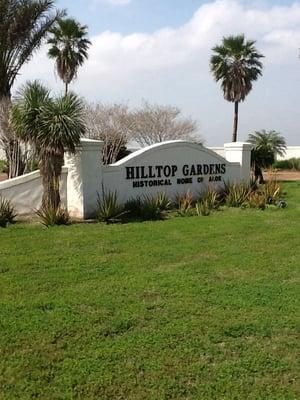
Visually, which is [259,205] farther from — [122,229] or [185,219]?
[122,229]

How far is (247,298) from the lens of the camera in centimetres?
616

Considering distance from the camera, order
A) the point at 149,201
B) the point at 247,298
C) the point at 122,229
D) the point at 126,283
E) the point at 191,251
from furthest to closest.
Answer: the point at 149,201 → the point at 122,229 → the point at 191,251 → the point at 126,283 → the point at 247,298

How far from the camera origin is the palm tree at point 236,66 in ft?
120

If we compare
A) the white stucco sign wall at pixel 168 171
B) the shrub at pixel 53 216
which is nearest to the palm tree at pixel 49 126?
the shrub at pixel 53 216

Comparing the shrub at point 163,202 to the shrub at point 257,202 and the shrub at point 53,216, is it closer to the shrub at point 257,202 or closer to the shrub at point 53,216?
the shrub at point 257,202

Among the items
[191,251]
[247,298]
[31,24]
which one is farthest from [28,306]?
[31,24]

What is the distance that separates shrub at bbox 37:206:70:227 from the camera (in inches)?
443

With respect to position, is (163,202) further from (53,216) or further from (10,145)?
(10,145)

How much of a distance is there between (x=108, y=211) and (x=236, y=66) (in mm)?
27901

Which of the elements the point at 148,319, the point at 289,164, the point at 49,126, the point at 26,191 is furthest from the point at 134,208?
the point at 289,164

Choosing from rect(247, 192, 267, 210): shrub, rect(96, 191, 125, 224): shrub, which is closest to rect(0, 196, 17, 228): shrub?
rect(96, 191, 125, 224): shrub

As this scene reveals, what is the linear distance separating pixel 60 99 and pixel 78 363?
872 centimetres

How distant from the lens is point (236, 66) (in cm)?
3706

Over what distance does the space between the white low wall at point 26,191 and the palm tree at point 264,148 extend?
43.7ft
